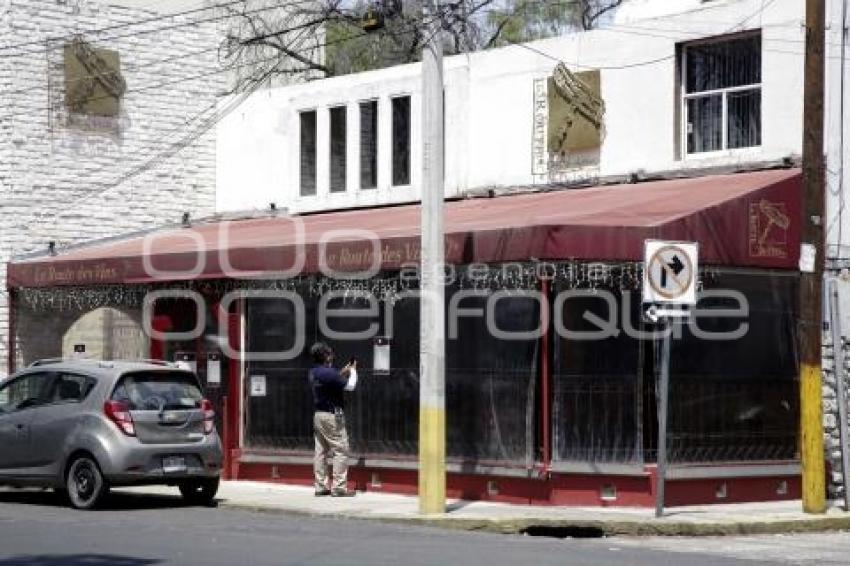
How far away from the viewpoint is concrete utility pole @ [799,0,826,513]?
58.1ft

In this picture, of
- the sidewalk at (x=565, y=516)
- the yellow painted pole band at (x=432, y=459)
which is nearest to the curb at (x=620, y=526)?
the sidewalk at (x=565, y=516)

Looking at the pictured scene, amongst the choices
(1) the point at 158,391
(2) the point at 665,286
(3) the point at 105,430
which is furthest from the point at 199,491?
(2) the point at 665,286

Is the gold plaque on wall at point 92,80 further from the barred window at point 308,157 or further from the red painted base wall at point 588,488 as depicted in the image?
the red painted base wall at point 588,488

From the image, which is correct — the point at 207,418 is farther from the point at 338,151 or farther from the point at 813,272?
the point at 338,151

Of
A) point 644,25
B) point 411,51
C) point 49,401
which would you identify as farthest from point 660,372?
point 411,51

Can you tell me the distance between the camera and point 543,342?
62.2 ft

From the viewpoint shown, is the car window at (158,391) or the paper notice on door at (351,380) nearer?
the car window at (158,391)

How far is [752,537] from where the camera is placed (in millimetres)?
16547

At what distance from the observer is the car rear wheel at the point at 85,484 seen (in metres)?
18.2

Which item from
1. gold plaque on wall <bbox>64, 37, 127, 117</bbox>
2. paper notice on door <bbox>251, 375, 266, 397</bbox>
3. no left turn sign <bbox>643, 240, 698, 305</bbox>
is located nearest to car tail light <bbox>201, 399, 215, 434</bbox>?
paper notice on door <bbox>251, 375, 266, 397</bbox>

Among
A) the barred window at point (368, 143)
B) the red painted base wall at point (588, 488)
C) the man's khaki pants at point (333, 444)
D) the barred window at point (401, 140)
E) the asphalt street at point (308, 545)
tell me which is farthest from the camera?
the barred window at point (368, 143)

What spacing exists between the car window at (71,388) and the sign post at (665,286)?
6761mm

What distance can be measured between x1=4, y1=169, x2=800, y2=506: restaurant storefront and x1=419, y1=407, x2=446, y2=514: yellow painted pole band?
1.50 meters

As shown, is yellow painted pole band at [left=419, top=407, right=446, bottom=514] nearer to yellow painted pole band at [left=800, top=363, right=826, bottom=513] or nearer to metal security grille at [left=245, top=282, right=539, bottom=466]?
metal security grille at [left=245, top=282, right=539, bottom=466]
